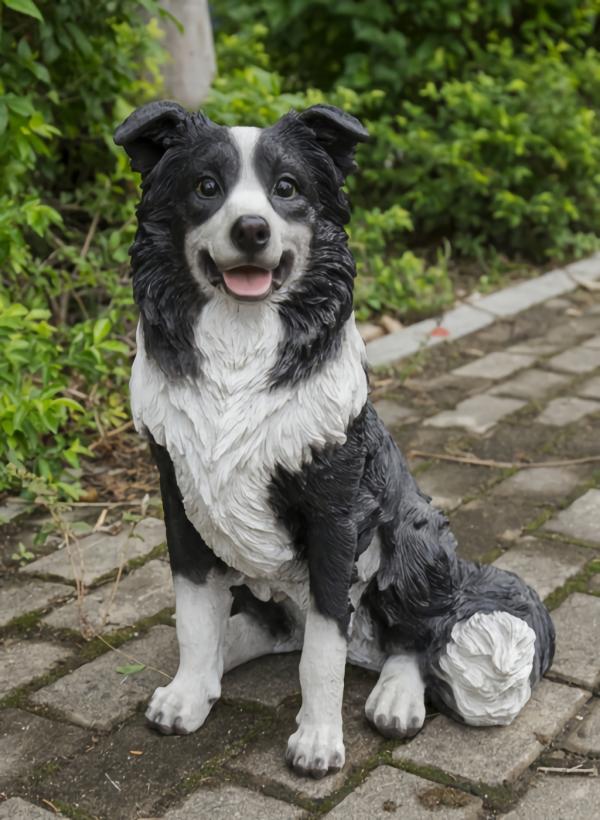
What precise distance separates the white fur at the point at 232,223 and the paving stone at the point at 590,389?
3438mm

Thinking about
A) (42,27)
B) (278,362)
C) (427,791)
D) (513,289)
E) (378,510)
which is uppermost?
(42,27)

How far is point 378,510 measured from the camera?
9.34ft

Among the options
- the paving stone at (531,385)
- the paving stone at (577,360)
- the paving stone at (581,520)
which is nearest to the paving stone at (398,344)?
the paving stone at (531,385)

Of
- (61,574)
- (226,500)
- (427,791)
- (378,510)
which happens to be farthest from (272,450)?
(61,574)

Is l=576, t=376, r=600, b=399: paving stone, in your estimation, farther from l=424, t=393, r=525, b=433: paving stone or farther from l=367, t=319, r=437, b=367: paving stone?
A: l=367, t=319, r=437, b=367: paving stone

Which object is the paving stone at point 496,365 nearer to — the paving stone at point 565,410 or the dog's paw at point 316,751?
the paving stone at point 565,410

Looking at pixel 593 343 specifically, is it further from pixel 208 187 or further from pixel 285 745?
pixel 208 187

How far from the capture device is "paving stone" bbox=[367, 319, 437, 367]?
6109 millimetres

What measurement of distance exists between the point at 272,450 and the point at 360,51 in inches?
262

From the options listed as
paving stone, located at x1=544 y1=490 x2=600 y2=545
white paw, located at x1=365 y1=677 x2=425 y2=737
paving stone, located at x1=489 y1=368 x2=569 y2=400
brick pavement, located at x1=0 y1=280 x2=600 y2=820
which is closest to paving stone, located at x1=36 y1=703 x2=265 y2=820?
brick pavement, located at x1=0 y1=280 x2=600 y2=820

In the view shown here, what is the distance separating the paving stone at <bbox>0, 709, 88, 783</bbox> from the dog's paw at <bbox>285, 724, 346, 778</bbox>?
0.57 m

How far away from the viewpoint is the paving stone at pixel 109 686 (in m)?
3.07

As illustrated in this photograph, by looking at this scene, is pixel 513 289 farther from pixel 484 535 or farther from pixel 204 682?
pixel 204 682

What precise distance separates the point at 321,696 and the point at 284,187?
1.20m
